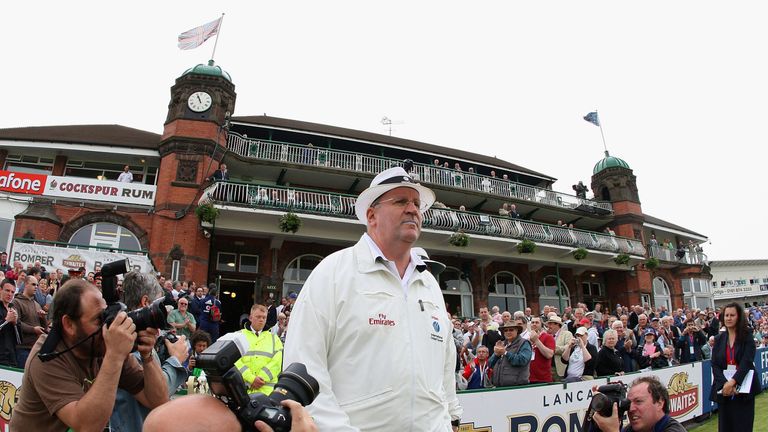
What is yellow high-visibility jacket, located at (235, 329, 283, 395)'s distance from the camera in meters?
5.30

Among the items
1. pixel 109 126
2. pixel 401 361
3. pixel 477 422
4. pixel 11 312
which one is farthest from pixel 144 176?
pixel 401 361

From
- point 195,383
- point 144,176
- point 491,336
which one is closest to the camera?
point 195,383

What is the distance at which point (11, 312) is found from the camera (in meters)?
6.34

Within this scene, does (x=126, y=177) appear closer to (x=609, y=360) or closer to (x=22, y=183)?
(x=22, y=183)

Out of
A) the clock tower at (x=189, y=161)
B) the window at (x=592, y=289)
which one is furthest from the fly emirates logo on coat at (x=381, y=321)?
the window at (x=592, y=289)

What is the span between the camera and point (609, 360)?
8.19m

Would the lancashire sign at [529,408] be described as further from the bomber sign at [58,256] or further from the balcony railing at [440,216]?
the balcony railing at [440,216]

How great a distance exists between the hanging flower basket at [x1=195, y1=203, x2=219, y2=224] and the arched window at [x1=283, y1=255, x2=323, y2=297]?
4643 mm

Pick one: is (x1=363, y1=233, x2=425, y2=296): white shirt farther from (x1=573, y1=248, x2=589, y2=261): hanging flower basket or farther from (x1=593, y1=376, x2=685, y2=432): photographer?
(x1=573, y1=248, x2=589, y2=261): hanging flower basket

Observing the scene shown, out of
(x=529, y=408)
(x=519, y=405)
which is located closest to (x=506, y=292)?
(x=529, y=408)

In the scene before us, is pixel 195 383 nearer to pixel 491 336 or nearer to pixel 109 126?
pixel 491 336

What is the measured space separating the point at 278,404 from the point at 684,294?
37335 mm

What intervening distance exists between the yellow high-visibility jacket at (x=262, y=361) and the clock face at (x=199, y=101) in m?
16.0

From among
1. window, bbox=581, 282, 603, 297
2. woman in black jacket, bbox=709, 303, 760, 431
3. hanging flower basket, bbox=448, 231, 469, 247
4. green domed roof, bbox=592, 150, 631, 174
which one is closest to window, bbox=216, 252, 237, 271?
hanging flower basket, bbox=448, 231, 469, 247
